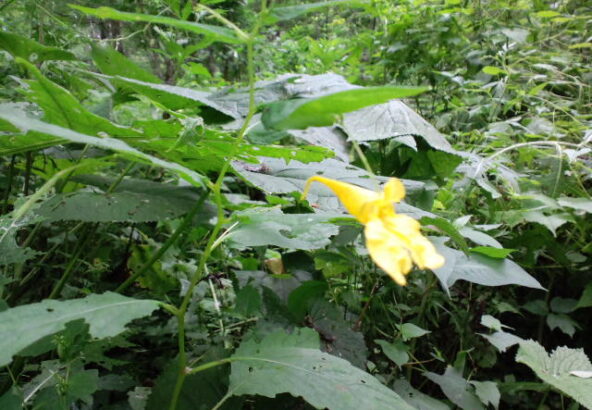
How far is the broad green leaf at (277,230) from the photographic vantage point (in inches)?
24.9

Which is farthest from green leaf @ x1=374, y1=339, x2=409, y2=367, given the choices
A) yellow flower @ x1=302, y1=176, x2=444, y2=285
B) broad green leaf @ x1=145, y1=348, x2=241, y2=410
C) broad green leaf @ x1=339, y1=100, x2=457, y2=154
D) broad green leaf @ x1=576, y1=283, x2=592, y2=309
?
broad green leaf @ x1=576, y1=283, x2=592, y2=309

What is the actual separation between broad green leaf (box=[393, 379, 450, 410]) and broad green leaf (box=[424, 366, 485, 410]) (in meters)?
0.05

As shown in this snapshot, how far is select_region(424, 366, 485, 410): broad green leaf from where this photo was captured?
3.51ft

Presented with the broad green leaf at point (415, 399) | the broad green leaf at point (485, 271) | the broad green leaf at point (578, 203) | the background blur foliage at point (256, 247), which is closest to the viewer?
the background blur foliage at point (256, 247)

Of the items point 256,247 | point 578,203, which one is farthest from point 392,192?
point 578,203

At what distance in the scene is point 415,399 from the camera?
1012mm

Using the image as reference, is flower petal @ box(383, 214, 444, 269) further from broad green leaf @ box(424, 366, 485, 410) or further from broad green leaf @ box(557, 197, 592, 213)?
broad green leaf @ box(557, 197, 592, 213)

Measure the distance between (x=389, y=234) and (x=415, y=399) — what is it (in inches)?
28.8

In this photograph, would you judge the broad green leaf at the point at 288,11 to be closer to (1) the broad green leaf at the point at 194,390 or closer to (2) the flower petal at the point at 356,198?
(2) the flower petal at the point at 356,198

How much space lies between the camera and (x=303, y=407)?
2.99 feet

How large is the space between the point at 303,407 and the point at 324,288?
0.87 ft

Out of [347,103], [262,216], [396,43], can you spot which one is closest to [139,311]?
[262,216]

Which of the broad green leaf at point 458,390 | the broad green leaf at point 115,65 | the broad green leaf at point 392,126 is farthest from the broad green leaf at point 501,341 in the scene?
the broad green leaf at point 115,65

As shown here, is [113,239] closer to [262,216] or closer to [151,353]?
[151,353]
